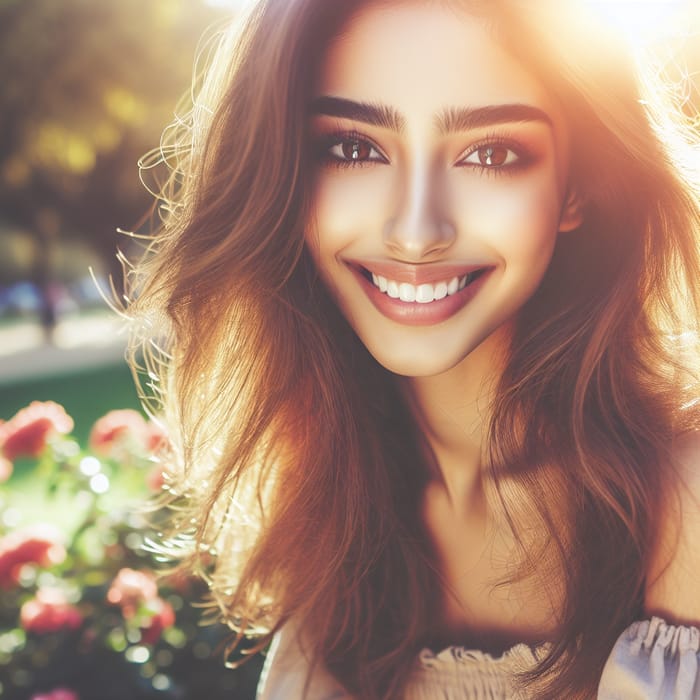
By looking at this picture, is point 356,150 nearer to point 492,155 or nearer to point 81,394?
point 492,155

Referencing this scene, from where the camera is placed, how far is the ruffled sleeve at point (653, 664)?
5.34 ft

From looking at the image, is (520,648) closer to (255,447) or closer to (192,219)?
(255,447)

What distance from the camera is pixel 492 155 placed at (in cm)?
176

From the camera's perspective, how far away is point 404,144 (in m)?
1.76

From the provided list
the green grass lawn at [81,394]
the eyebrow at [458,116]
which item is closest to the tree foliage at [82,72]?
the green grass lawn at [81,394]

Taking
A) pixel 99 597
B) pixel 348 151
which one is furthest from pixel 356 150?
pixel 99 597

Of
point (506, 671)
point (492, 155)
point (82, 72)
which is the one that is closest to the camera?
point (492, 155)

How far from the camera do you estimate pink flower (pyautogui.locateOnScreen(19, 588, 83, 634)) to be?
113 inches

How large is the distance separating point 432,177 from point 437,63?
0.22m

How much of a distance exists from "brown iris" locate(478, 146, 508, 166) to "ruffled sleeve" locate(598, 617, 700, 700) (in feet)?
3.14

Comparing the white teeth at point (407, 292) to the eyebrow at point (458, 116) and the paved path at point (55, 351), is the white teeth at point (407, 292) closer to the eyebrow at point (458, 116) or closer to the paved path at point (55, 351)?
the eyebrow at point (458, 116)

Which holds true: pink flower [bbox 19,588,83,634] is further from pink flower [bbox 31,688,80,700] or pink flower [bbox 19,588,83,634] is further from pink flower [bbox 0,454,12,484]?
pink flower [bbox 0,454,12,484]

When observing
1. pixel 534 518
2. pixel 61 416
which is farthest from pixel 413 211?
pixel 61 416

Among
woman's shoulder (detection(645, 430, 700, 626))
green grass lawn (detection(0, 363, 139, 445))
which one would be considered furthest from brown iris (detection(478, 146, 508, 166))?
green grass lawn (detection(0, 363, 139, 445))
